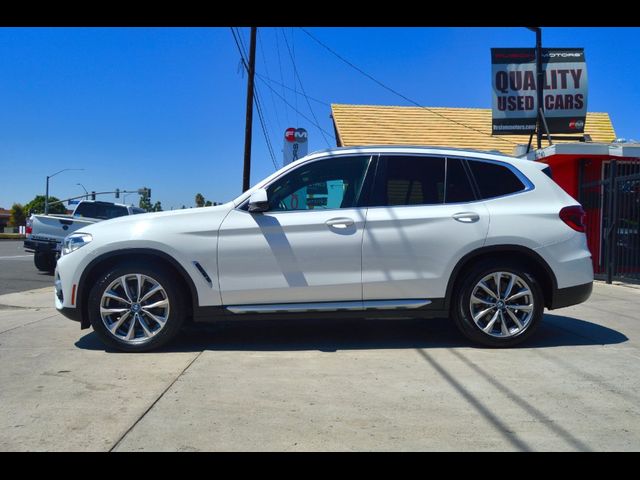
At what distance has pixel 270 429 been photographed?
11.0 ft

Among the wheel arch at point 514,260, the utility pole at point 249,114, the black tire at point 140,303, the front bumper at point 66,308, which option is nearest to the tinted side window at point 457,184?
the wheel arch at point 514,260

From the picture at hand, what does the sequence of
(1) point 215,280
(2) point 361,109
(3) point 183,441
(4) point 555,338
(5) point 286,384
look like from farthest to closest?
(2) point 361,109, (4) point 555,338, (1) point 215,280, (5) point 286,384, (3) point 183,441

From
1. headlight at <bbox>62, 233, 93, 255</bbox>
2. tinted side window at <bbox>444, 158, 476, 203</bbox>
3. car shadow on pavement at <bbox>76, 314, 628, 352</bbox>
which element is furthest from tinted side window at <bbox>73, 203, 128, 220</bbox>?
tinted side window at <bbox>444, 158, 476, 203</bbox>

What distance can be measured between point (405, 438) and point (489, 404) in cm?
86

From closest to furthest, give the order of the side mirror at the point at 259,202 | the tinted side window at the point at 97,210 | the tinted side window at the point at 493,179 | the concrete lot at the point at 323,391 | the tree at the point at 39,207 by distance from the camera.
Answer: the concrete lot at the point at 323,391 → the side mirror at the point at 259,202 → the tinted side window at the point at 493,179 → the tinted side window at the point at 97,210 → the tree at the point at 39,207

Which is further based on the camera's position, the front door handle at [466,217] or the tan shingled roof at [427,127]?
the tan shingled roof at [427,127]

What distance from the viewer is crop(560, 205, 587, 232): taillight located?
17.2 ft

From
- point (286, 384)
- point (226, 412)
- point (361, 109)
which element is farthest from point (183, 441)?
point (361, 109)

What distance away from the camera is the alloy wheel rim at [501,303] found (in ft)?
16.8

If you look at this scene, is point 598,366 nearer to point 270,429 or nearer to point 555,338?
point 555,338

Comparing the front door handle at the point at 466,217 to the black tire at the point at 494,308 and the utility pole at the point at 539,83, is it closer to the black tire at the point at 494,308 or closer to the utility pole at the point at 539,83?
the black tire at the point at 494,308

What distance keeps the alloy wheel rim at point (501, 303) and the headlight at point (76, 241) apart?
364cm

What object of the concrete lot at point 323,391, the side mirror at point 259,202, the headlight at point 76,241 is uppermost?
the side mirror at point 259,202

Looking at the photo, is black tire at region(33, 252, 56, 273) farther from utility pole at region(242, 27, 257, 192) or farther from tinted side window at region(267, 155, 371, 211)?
tinted side window at region(267, 155, 371, 211)
